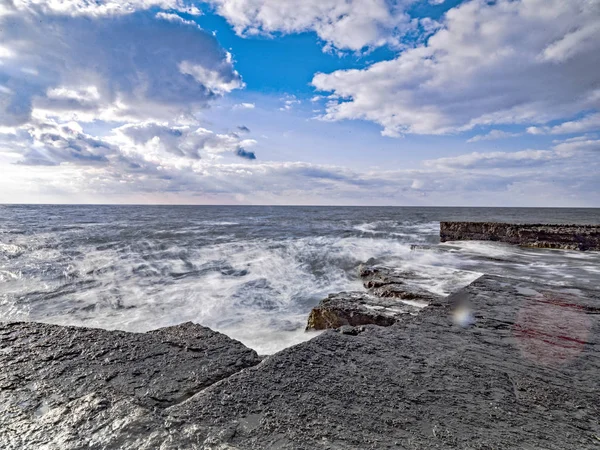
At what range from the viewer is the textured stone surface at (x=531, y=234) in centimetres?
1627

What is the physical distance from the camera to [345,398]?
2.16 metres

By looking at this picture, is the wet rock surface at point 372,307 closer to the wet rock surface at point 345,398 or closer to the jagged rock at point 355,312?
the jagged rock at point 355,312

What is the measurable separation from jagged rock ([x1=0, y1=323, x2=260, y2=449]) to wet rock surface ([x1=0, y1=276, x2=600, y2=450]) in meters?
0.01

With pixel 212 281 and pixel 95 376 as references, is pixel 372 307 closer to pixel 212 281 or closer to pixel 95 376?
pixel 95 376

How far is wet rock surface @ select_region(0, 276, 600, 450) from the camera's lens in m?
1.77

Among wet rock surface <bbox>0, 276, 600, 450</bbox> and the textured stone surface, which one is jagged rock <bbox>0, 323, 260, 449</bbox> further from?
the textured stone surface

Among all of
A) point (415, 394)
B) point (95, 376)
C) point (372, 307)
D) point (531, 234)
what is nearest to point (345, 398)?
point (415, 394)

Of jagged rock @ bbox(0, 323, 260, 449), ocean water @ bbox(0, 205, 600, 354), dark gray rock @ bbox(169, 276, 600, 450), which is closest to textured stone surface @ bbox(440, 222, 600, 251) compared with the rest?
ocean water @ bbox(0, 205, 600, 354)

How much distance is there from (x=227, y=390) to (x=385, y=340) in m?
1.63

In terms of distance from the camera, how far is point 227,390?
2.20 m

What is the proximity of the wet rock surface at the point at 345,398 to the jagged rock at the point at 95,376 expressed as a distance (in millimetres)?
12

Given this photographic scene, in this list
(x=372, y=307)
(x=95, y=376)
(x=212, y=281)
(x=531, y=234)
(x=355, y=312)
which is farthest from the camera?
(x=531, y=234)

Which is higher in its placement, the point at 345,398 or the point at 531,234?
the point at 531,234

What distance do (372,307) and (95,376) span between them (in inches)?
158
